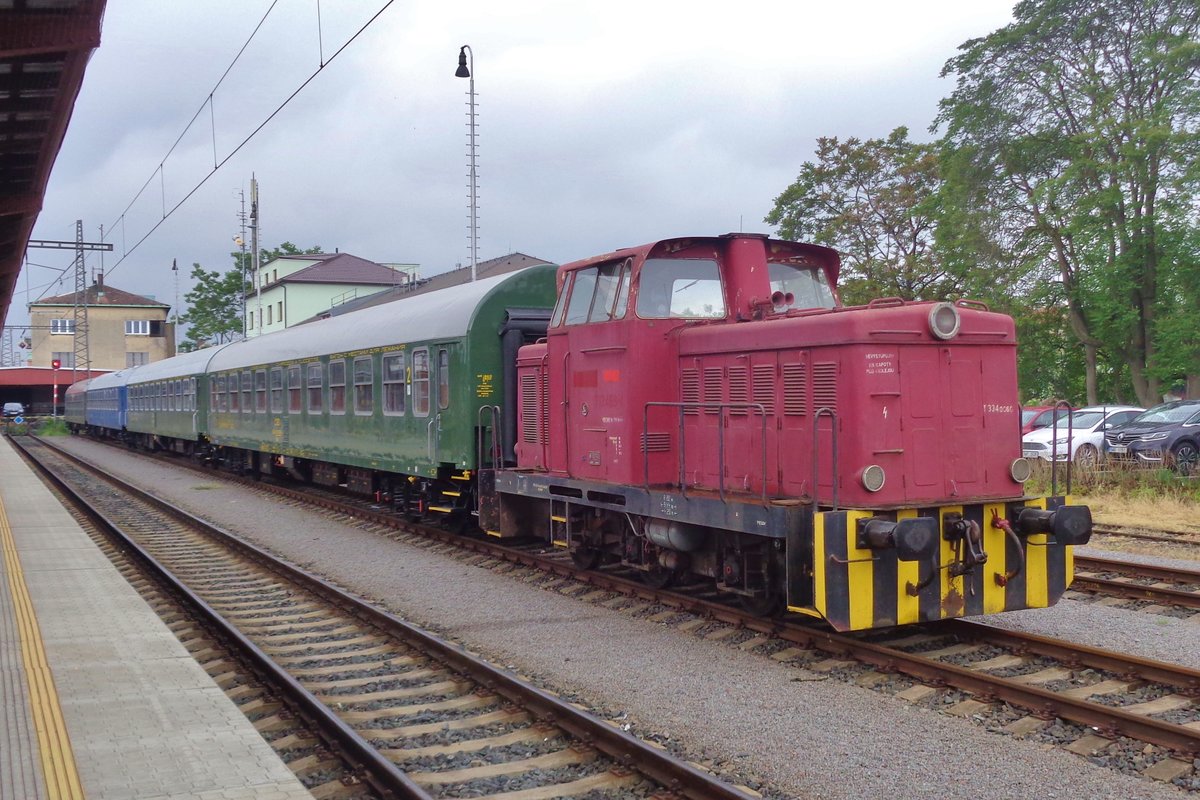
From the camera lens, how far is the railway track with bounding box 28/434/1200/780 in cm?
530

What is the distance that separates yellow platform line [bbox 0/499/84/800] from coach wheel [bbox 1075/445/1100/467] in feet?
52.9

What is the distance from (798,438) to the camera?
7.45 m

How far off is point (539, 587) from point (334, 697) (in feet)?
11.7

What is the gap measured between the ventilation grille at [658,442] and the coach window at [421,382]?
5.00m

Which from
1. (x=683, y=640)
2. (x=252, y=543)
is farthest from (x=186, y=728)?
(x=252, y=543)

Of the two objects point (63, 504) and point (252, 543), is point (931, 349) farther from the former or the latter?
point (63, 504)

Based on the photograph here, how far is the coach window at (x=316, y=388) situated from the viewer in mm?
16859

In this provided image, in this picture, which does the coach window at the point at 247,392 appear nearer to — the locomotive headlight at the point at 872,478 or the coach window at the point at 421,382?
the coach window at the point at 421,382

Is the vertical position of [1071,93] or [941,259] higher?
[1071,93]

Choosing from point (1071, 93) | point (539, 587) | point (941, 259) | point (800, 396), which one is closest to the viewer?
point (800, 396)

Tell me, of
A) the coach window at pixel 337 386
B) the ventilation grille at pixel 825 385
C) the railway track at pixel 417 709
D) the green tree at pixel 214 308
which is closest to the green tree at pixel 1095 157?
the coach window at pixel 337 386

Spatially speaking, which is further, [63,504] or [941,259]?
[941,259]

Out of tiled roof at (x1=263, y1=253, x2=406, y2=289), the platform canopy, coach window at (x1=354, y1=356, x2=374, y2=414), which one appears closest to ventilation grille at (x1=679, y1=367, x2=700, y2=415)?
the platform canopy

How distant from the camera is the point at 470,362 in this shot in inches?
465
